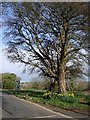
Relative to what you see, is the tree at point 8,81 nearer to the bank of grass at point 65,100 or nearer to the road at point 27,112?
the bank of grass at point 65,100

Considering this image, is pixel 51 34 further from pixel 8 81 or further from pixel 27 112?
pixel 8 81

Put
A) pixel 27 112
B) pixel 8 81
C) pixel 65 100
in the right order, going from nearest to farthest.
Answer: pixel 27 112
pixel 65 100
pixel 8 81

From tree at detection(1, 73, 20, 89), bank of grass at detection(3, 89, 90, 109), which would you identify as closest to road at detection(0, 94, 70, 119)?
bank of grass at detection(3, 89, 90, 109)

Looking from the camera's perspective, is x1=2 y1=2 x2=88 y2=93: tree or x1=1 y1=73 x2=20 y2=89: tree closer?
x1=2 y1=2 x2=88 y2=93: tree

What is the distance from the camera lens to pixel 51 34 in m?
28.3

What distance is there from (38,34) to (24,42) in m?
2.33

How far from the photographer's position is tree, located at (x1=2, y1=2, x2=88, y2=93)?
2553 centimetres

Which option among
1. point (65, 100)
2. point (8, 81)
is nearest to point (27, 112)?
point (65, 100)

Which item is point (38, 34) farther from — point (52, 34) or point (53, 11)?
point (53, 11)

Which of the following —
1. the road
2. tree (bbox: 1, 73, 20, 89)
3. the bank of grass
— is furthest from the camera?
tree (bbox: 1, 73, 20, 89)

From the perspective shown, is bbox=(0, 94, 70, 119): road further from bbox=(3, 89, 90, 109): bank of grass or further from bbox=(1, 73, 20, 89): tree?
bbox=(1, 73, 20, 89): tree

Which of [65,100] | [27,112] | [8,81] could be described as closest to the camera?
[27,112]

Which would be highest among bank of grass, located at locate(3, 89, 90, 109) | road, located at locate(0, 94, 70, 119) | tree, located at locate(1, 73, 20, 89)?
tree, located at locate(1, 73, 20, 89)

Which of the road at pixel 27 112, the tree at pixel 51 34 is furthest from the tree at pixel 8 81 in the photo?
the road at pixel 27 112
